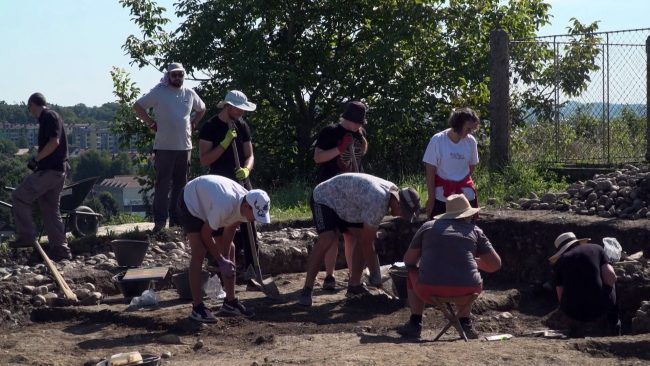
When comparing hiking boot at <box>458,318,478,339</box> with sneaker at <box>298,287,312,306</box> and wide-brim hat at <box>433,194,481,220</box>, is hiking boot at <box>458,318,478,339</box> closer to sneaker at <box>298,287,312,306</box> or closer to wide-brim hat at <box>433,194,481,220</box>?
wide-brim hat at <box>433,194,481,220</box>

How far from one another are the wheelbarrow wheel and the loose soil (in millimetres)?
2442

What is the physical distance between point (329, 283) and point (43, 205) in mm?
3267

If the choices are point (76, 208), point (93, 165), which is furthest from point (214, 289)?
point (93, 165)

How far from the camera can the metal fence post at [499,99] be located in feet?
47.7

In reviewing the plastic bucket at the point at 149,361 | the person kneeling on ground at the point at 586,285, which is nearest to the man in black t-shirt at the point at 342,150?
the person kneeling on ground at the point at 586,285

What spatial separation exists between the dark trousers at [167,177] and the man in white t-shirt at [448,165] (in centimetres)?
323

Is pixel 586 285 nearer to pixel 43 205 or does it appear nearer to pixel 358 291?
pixel 358 291

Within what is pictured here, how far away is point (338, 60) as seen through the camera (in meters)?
17.2

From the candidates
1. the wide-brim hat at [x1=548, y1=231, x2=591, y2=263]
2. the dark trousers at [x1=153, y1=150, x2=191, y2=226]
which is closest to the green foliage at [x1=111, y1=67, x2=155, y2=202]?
the dark trousers at [x1=153, y1=150, x2=191, y2=226]

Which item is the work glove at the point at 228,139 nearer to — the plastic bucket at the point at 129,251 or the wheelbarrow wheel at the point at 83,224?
the plastic bucket at the point at 129,251

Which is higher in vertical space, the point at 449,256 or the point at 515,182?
the point at 515,182

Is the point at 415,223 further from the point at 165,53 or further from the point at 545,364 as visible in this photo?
the point at 165,53

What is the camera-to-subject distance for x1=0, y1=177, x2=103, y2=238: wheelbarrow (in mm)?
12469

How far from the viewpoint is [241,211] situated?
8.38 m
